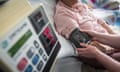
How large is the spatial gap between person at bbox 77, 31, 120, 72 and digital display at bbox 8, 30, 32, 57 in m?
0.48

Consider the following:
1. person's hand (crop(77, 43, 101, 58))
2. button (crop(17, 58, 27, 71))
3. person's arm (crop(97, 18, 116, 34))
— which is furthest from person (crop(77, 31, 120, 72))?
button (crop(17, 58, 27, 71))

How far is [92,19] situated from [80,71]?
1.58 feet

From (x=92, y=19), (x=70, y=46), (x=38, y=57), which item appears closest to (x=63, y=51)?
(x=70, y=46)

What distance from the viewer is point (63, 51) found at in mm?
1033

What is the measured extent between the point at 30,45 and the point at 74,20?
2.42 feet

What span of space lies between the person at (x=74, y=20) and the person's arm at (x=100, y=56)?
0.20 ft

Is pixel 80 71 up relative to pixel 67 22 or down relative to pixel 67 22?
down

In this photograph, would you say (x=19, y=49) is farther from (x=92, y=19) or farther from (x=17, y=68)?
(x=92, y=19)

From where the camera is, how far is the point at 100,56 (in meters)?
0.89

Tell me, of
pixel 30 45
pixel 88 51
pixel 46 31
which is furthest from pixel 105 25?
pixel 30 45

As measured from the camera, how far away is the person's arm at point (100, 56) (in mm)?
833

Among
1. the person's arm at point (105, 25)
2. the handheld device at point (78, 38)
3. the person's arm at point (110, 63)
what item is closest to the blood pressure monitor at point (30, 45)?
the person's arm at point (110, 63)

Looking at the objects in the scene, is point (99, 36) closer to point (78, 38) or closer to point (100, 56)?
point (78, 38)

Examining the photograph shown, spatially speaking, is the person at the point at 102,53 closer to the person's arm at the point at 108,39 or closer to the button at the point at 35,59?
the person's arm at the point at 108,39
